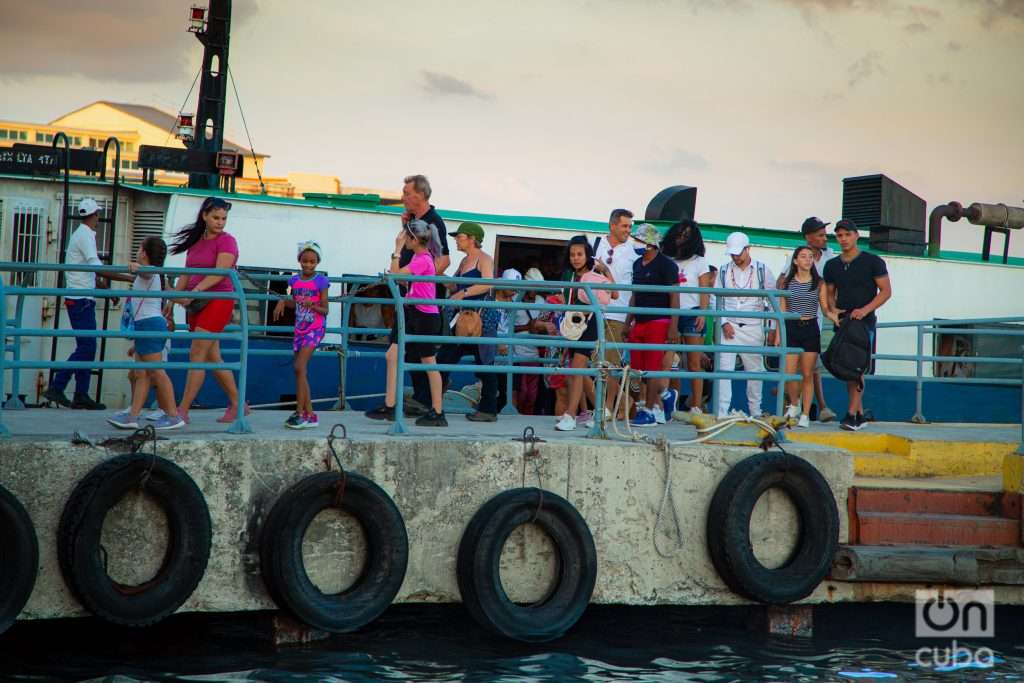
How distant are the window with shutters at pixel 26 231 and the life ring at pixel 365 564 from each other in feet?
27.5

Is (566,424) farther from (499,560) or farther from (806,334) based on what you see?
(806,334)

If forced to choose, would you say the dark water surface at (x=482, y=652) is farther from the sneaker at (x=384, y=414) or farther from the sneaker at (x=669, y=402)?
the sneaker at (x=669, y=402)

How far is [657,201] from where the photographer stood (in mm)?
17078

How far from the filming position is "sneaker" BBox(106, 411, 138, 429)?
7.75 meters

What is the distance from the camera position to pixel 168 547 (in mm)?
7234

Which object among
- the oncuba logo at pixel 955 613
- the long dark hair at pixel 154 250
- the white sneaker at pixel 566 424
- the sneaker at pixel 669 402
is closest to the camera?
the oncuba logo at pixel 955 613

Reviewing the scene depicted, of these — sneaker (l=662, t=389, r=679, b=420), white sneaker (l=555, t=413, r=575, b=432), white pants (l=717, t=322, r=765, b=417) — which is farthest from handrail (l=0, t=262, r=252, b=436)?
sneaker (l=662, t=389, r=679, b=420)

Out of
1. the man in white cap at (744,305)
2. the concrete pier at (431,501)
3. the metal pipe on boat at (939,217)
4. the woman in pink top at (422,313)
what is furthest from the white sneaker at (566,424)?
the metal pipe on boat at (939,217)

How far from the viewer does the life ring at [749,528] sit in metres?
8.16

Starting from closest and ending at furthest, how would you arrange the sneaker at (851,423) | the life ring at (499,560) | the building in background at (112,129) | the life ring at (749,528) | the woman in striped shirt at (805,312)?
the life ring at (499,560)
the life ring at (749,528)
the sneaker at (851,423)
the woman in striped shirt at (805,312)
the building in background at (112,129)

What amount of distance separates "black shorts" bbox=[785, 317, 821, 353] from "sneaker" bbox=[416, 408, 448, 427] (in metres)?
3.69

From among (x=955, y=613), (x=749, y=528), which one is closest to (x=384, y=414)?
(x=749, y=528)

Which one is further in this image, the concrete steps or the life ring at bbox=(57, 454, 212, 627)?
the concrete steps

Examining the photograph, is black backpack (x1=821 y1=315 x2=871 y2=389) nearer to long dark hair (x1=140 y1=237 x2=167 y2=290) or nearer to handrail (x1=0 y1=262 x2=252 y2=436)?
handrail (x1=0 y1=262 x2=252 y2=436)
